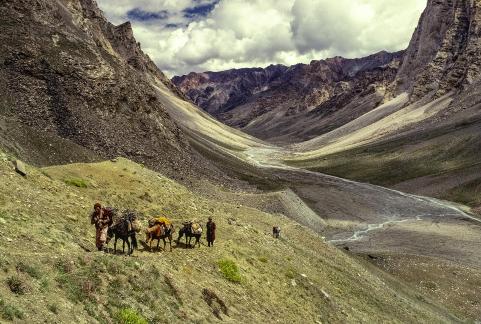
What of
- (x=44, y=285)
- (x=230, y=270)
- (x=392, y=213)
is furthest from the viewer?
(x=392, y=213)

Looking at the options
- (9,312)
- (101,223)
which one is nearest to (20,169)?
(101,223)

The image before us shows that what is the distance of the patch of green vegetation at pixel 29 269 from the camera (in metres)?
16.8

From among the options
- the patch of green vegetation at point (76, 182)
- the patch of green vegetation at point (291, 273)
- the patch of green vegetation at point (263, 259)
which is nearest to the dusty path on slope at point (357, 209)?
the patch of green vegetation at point (291, 273)

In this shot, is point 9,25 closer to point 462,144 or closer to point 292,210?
point 292,210

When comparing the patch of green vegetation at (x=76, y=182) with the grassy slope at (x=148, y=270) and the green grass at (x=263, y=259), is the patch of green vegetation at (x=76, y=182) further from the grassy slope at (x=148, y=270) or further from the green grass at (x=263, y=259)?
the green grass at (x=263, y=259)

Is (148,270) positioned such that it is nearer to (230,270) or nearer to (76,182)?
(230,270)

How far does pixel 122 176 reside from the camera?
37250mm

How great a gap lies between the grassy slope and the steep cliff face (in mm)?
23393

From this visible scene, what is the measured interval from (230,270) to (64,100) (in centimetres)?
4982

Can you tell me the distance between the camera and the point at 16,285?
15648mm

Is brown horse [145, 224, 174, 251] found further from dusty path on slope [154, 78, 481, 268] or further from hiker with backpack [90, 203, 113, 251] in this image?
dusty path on slope [154, 78, 481, 268]

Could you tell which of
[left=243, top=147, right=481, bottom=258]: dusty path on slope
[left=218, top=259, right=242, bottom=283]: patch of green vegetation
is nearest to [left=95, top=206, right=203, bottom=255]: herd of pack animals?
[left=218, top=259, right=242, bottom=283]: patch of green vegetation

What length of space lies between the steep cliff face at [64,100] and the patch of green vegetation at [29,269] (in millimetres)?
38277

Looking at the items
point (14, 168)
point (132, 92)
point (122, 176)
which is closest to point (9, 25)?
point (132, 92)
